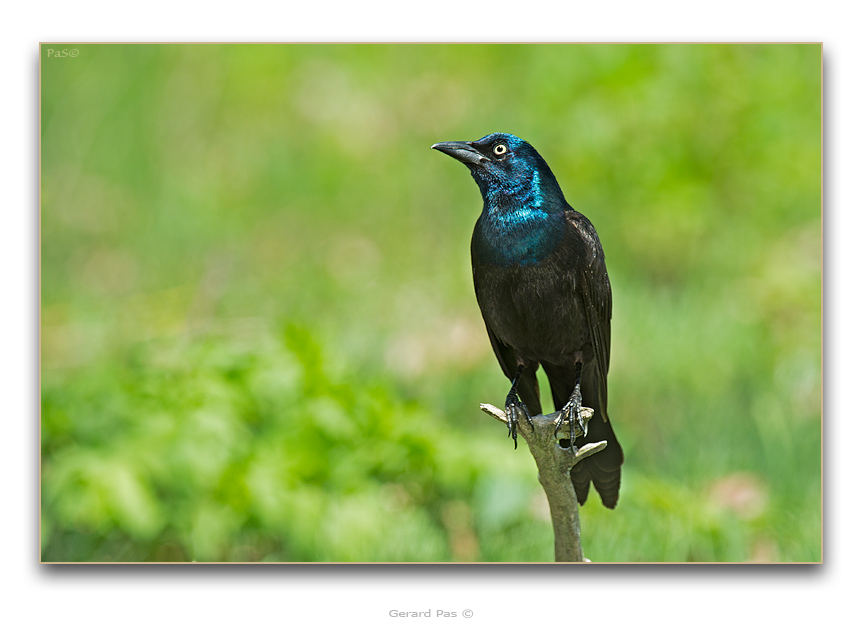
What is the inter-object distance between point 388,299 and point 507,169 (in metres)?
1.88

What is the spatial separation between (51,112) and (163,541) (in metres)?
1.41

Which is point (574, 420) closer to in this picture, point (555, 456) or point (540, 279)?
point (555, 456)

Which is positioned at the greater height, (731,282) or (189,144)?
(189,144)

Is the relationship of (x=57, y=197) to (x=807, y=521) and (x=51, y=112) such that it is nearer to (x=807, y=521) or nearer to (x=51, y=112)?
(x=51, y=112)

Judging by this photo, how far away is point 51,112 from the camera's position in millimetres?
2764

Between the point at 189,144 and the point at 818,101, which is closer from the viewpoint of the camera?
the point at 818,101

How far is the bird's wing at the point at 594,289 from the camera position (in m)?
1.98

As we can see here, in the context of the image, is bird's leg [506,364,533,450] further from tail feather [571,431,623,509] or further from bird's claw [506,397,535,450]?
tail feather [571,431,623,509]

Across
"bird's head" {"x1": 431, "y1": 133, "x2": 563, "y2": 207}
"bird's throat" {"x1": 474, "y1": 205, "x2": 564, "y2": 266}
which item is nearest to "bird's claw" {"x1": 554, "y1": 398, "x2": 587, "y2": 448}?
"bird's throat" {"x1": 474, "y1": 205, "x2": 564, "y2": 266}

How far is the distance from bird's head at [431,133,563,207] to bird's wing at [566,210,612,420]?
0.30 ft

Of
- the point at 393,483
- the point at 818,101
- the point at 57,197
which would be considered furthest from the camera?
the point at 57,197

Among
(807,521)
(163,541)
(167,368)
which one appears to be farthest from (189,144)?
(807,521)

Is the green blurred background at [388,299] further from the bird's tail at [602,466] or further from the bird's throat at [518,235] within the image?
the bird's throat at [518,235]

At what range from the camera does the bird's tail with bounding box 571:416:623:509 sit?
2076 mm
